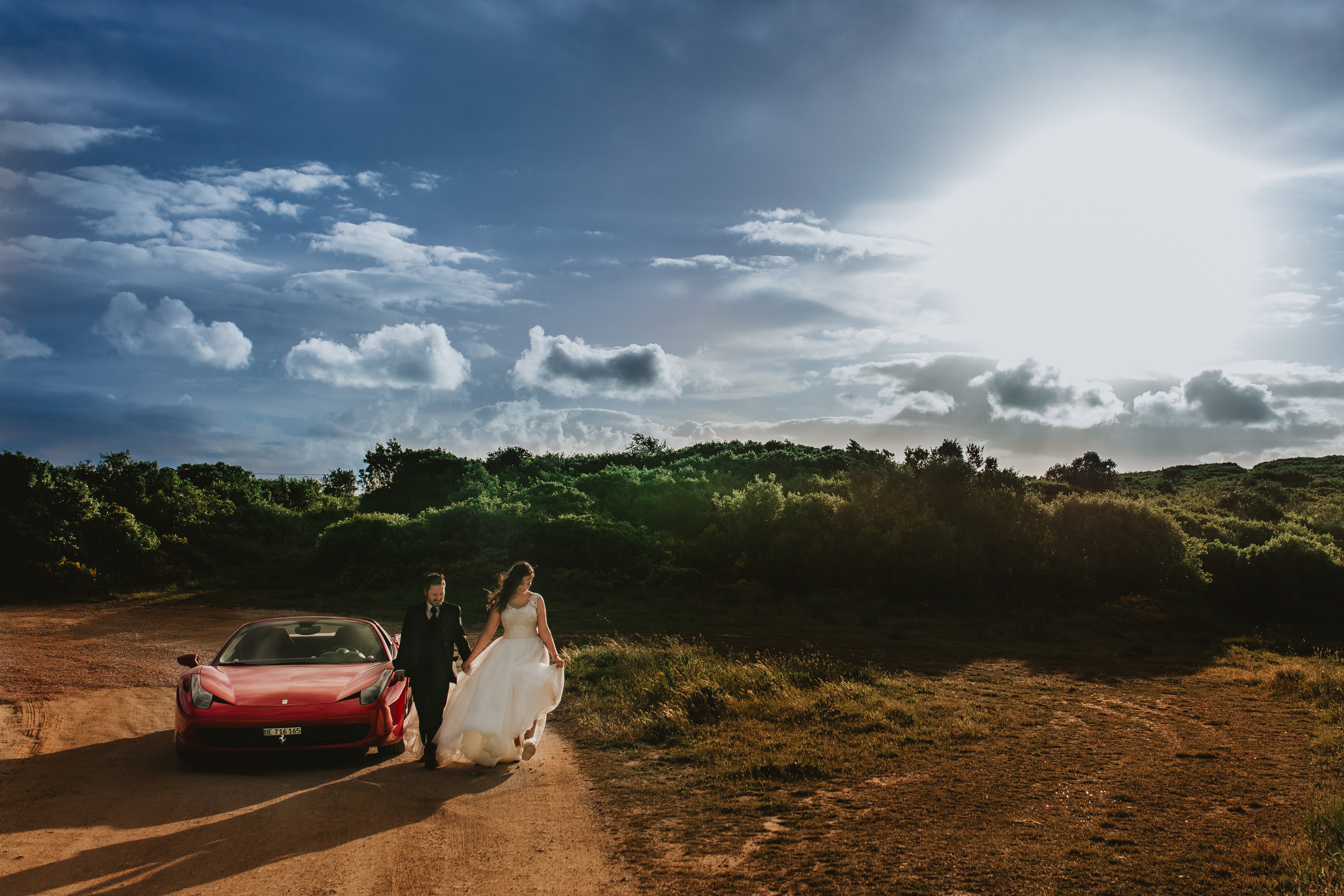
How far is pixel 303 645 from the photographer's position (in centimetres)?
913

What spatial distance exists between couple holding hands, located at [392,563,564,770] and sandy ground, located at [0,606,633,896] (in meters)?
0.29

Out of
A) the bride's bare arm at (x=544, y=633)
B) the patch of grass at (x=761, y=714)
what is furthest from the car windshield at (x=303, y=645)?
the patch of grass at (x=761, y=714)

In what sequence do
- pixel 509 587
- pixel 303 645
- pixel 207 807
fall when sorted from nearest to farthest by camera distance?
pixel 207 807 < pixel 509 587 < pixel 303 645

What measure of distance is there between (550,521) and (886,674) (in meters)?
23.8

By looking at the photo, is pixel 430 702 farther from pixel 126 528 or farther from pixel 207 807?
pixel 126 528

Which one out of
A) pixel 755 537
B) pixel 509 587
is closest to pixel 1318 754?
pixel 509 587

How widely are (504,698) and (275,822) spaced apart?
2.29 metres

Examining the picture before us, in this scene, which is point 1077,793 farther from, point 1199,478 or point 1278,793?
point 1199,478

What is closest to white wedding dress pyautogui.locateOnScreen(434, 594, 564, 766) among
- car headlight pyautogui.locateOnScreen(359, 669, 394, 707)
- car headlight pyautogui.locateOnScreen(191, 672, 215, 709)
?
car headlight pyautogui.locateOnScreen(359, 669, 394, 707)

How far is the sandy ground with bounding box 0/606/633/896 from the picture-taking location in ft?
16.8

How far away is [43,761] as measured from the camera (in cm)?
808

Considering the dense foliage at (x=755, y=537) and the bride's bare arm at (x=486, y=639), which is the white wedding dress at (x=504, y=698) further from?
the dense foliage at (x=755, y=537)

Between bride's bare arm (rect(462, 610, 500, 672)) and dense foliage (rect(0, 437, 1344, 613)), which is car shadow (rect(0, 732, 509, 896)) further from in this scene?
dense foliage (rect(0, 437, 1344, 613))

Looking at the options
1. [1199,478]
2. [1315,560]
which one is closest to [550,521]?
[1315,560]
